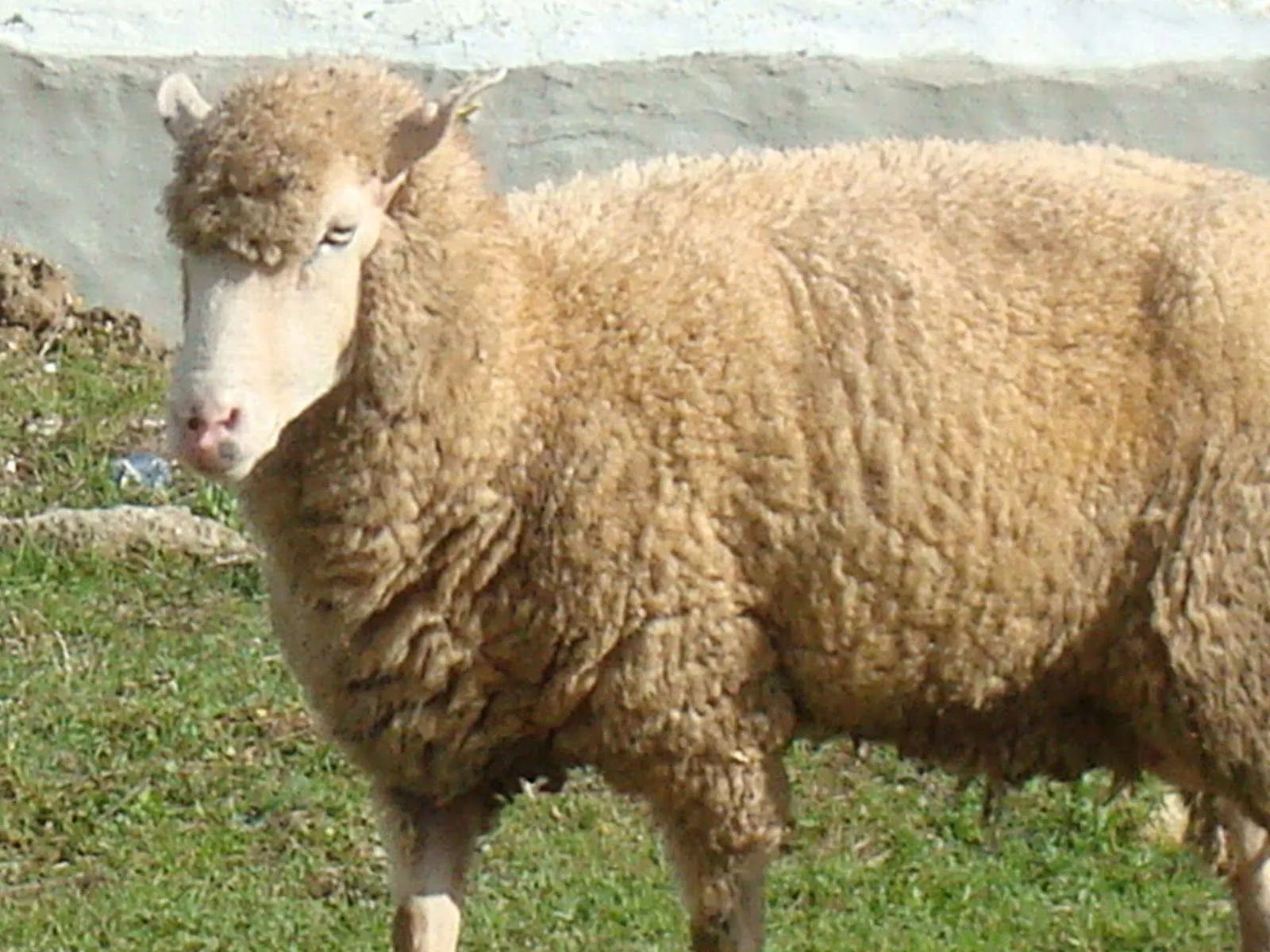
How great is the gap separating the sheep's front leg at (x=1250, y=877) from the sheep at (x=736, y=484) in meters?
0.34

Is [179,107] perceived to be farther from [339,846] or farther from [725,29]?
[725,29]

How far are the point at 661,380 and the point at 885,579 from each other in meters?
0.47

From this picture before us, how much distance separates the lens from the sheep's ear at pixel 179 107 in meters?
4.38

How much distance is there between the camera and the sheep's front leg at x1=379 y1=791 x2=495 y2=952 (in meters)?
4.65

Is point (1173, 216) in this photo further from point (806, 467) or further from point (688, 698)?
point (688, 698)

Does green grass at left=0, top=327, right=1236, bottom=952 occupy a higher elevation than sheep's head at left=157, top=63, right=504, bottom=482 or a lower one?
lower

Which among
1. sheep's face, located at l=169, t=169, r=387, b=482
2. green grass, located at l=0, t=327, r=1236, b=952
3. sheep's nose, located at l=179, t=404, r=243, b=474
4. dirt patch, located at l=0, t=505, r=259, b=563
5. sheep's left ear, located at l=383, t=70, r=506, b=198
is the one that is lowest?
green grass, located at l=0, t=327, r=1236, b=952

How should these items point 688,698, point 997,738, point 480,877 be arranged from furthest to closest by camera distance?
1. point 480,877
2. point 997,738
3. point 688,698

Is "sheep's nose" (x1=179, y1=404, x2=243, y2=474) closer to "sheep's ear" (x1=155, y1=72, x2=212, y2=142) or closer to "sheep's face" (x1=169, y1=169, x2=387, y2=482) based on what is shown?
"sheep's face" (x1=169, y1=169, x2=387, y2=482)

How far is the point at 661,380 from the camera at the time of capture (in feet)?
14.6

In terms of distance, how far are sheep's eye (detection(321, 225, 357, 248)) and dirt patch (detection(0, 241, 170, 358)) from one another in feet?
14.4

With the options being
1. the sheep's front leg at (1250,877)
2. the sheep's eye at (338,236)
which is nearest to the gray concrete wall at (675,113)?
A: the sheep's front leg at (1250,877)

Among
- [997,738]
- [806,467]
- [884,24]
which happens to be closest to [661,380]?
[806,467]

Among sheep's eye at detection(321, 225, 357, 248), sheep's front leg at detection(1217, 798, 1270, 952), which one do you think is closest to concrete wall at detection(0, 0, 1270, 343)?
sheep's front leg at detection(1217, 798, 1270, 952)
